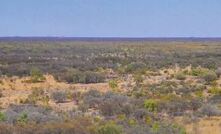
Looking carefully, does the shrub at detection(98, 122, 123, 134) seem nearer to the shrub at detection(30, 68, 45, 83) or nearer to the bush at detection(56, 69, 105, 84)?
the bush at detection(56, 69, 105, 84)

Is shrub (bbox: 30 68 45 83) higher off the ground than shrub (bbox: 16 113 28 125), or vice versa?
shrub (bbox: 16 113 28 125)

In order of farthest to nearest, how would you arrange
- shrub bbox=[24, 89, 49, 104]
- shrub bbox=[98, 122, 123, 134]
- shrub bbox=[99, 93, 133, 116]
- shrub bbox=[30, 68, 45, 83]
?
shrub bbox=[30, 68, 45, 83]
shrub bbox=[24, 89, 49, 104]
shrub bbox=[99, 93, 133, 116]
shrub bbox=[98, 122, 123, 134]

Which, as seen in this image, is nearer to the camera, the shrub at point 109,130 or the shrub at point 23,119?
the shrub at point 109,130

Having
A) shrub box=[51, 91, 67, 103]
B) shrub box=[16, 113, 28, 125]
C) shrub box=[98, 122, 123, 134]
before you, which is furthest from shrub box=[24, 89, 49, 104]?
shrub box=[98, 122, 123, 134]

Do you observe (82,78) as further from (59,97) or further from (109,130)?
(109,130)

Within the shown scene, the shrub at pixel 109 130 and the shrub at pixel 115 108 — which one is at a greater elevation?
the shrub at pixel 109 130

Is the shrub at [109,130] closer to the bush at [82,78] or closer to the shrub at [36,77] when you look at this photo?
the bush at [82,78]

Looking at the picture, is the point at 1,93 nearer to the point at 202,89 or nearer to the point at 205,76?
the point at 202,89

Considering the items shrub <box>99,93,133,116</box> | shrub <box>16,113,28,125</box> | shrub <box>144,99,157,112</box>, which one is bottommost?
shrub <box>144,99,157,112</box>

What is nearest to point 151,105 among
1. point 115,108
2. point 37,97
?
point 115,108

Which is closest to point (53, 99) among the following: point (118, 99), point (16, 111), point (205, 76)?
point (118, 99)

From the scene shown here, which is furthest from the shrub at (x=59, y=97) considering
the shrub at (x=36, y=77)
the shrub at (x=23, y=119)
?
the shrub at (x=36, y=77)

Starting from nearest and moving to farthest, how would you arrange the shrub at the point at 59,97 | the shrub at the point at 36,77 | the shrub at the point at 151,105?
the shrub at the point at 151,105, the shrub at the point at 59,97, the shrub at the point at 36,77
